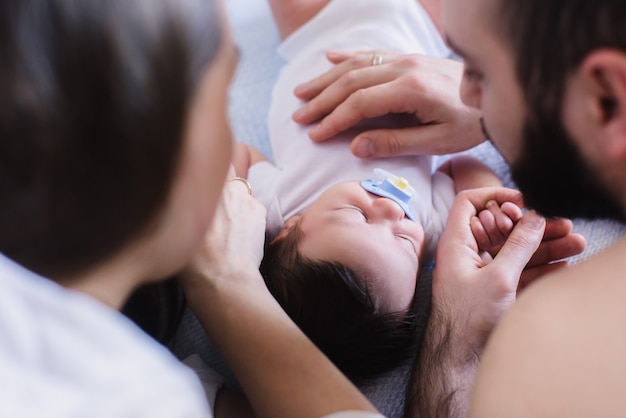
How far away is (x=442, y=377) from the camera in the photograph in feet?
2.85

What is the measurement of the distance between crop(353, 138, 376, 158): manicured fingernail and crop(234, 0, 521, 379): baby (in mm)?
42

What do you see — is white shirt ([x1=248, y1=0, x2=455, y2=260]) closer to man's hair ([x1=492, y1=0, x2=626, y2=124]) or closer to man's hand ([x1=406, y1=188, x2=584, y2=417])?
man's hand ([x1=406, y1=188, x2=584, y2=417])

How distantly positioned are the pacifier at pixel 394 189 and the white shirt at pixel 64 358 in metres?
0.61

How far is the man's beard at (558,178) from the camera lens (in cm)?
67

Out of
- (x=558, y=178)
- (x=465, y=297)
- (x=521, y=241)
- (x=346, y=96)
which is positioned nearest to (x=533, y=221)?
(x=521, y=241)

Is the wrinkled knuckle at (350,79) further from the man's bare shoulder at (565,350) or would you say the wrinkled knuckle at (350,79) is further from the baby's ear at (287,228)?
the man's bare shoulder at (565,350)

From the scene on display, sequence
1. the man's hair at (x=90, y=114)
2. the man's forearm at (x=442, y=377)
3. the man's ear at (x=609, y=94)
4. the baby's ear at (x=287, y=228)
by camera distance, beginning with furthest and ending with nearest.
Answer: the baby's ear at (x=287, y=228) → the man's forearm at (x=442, y=377) → the man's ear at (x=609, y=94) → the man's hair at (x=90, y=114)

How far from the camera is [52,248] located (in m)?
0.51

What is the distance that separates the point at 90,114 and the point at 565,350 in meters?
0.46

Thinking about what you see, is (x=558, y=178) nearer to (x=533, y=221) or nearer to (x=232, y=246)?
(x=533, y=221)

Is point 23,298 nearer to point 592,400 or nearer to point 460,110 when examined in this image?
point 592,400

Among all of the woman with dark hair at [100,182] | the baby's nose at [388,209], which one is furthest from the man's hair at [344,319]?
the woman with dark hair at [100,182]

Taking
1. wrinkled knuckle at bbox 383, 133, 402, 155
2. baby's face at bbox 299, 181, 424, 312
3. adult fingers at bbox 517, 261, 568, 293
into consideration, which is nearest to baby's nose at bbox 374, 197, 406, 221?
baby's face at bbox 299, 181, 424, 312

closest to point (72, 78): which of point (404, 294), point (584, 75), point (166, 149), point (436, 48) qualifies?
point (166, 149)
